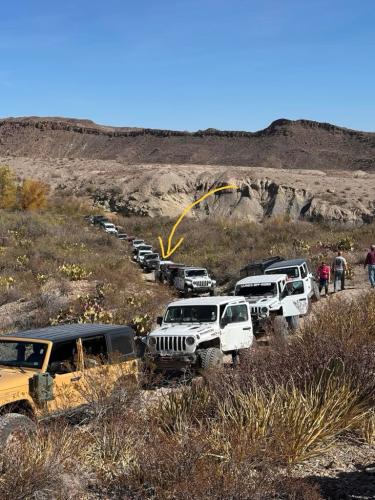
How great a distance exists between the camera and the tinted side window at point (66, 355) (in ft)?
28.7

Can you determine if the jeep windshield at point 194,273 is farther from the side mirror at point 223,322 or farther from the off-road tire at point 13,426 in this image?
the off-road tire at point 13,426

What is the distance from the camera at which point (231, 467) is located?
6.00 meters

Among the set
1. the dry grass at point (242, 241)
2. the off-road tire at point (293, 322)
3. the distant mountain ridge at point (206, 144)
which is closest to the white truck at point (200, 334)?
the off-road tire at point (293, 322)

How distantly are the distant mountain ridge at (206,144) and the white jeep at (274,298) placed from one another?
276ft

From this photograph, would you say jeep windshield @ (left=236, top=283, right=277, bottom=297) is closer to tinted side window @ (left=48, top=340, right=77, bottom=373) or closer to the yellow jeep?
the yellow jeep

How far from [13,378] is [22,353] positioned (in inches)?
30.7

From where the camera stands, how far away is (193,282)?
2794 cm

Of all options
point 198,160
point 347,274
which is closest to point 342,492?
point 347,274

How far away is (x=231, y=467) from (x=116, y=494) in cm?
116

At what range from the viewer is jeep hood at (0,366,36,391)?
26.4 ft

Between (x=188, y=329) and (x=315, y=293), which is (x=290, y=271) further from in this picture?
(x=188, y=329)

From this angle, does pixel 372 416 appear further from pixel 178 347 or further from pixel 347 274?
pixel 347 274

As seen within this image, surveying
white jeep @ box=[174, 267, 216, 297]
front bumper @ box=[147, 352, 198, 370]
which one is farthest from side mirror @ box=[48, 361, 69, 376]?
white jeep @ box=[174, 267, 216, 297]

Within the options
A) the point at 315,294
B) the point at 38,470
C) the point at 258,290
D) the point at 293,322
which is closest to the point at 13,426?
the point at 38,470
